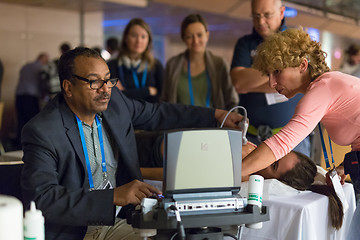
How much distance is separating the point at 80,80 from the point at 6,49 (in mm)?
7534

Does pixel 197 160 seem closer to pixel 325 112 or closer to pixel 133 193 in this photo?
pixel 133 193

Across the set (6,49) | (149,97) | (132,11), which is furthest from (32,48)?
(149,97)

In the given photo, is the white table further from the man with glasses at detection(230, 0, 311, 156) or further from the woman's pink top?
the man with glasses at detection(230, 0, 311, 156)

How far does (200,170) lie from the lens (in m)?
1.50

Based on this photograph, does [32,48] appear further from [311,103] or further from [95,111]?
[311,103]

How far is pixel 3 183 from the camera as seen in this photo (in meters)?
2.11

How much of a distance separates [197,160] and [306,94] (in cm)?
65

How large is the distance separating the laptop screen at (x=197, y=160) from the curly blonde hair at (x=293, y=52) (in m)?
0.60

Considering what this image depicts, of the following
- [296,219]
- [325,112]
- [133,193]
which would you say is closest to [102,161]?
[133,193]

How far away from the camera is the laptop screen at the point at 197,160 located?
148cm

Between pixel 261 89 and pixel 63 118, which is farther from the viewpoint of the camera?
pixel 261 89

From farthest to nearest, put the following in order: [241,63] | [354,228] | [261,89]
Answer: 1. [241,63]
2. [261,89]
3. [354,228]

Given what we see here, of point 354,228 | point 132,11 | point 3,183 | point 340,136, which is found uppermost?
point 132,11

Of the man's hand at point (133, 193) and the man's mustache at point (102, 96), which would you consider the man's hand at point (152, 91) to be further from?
the man's hand at point (133, 193)
